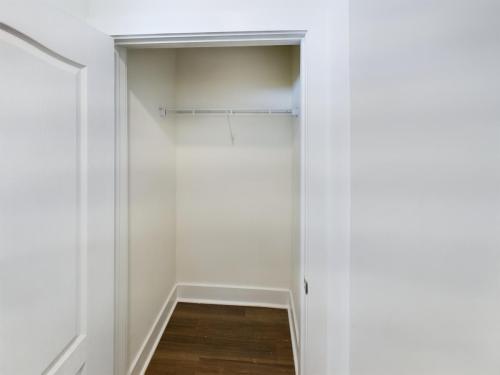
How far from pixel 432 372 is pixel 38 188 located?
1123mm

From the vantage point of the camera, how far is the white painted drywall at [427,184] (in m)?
0.49

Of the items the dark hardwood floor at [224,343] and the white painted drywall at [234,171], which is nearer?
the dark hardwood floor at [224,343]

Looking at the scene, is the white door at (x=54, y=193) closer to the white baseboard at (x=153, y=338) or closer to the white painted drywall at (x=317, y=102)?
the white painted drywall at (x=317, y=102)

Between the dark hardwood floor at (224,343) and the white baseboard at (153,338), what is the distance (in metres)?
0.04

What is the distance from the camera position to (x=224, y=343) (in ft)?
6.03

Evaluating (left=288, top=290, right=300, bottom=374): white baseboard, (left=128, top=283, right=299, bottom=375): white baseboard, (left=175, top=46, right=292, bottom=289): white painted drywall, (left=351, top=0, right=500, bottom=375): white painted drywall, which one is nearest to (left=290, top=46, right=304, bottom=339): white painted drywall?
(left=288, top=290, right=300, bottom=374): white baseboard

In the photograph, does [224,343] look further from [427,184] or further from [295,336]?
[427,184]

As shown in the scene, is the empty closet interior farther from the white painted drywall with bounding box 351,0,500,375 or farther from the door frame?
the white painted drywall with bounding box 351,0,500,375

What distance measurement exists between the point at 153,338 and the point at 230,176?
1415 mm

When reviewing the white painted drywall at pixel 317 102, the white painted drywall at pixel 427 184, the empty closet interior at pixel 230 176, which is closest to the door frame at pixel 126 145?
the white painted drywall at pixel 317 102

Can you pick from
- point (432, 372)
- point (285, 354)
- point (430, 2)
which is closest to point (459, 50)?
point (430, 2)

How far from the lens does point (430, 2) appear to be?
57 centimetres

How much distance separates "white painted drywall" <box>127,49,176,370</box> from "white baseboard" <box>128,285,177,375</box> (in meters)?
0.04

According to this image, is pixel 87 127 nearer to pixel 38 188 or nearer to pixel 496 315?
pixel 38 188
